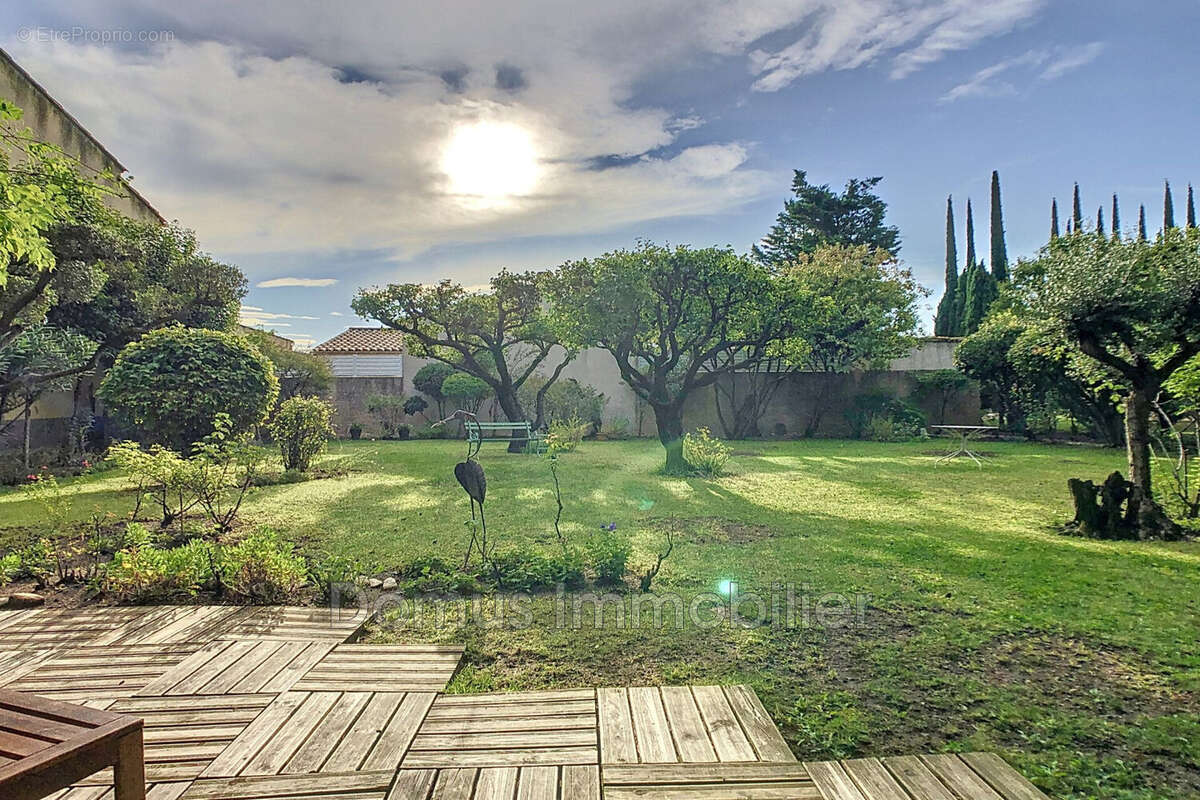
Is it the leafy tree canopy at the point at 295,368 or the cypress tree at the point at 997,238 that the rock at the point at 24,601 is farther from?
the cypress tree at the point at 997,238

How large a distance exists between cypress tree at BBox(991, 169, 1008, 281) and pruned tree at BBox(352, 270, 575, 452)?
66.8 ft

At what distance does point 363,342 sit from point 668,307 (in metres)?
14.9

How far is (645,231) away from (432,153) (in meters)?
4.18

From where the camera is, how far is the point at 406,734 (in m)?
2.14

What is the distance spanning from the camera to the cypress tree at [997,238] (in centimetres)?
2424

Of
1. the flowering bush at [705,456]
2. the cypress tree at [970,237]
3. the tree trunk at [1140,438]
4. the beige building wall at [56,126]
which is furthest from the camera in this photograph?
the cypress tree at [970,237]

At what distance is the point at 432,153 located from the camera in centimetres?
684

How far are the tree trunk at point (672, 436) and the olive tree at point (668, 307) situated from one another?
2 cm

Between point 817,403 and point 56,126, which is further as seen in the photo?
point 817,403

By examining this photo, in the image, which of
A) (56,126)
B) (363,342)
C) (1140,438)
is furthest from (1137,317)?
(363,342)

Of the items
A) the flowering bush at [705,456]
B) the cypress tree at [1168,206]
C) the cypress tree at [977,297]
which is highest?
the cypress tree at [1168,206]

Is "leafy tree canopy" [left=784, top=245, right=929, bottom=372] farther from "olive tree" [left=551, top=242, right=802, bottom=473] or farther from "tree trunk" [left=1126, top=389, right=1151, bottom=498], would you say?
"tree trunk" [left=1126, top=389, right=1151, bottom=498]

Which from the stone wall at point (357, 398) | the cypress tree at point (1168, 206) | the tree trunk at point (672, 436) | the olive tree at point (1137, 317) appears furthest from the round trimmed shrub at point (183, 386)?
the cypress tree at point (1168, 206)

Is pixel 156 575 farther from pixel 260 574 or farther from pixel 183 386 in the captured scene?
pixel 183 386
